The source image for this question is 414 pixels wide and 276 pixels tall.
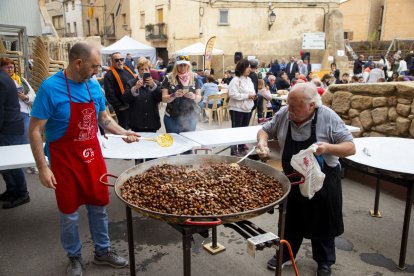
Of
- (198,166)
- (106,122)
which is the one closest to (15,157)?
(106,122)

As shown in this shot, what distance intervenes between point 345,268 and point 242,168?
1406 millimetres

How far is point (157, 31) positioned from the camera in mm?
23406

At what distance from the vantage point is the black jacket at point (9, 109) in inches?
154

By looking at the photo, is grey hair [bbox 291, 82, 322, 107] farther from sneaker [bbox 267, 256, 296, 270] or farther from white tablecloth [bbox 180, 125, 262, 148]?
white tablecloth [bbox 180, 125, 262, 148]

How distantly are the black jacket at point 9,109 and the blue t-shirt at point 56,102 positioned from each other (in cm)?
176

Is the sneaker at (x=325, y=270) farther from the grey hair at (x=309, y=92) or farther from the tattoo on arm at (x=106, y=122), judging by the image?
the tattoo on arm at (x=106, y=122)

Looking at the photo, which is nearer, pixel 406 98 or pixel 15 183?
pixel 15 183

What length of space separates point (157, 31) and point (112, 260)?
72.1 ft

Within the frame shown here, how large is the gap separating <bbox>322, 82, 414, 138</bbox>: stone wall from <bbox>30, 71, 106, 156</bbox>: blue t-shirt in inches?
171

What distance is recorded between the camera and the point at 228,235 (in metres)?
3.77

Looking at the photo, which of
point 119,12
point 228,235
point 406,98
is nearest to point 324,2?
point 119,12

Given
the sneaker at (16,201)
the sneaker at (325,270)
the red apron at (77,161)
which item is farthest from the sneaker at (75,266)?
the sneaker at (325,270)

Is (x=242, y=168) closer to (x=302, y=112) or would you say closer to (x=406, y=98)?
(x=302, y=112)

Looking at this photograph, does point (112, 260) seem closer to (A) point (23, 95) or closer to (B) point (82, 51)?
(B) point (82, 51)
